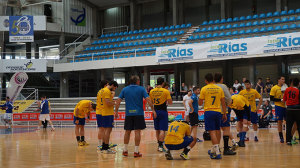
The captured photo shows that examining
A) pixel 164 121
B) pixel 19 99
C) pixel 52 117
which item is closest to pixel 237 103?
pixel 164 121

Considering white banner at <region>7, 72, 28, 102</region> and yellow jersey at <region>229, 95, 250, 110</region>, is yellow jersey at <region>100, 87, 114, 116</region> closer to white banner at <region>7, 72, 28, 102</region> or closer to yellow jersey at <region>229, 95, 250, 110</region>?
yellow jersey at <region>229, 95, 250, 110</region>

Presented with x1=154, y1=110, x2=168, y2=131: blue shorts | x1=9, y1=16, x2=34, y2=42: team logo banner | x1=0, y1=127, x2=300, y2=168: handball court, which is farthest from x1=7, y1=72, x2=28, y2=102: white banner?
x1=154, y1=110, x2=168, y2=131: blue shorts

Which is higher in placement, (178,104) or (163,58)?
(163,58)

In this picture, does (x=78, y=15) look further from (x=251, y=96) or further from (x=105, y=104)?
(x=105, y=104)

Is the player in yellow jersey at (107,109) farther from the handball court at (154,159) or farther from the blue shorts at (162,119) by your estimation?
the blue shorts at (162,119)

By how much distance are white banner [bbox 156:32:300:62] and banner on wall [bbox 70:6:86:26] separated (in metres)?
12.9

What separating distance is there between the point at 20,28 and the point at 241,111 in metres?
25.3

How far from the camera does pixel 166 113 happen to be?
10.8 m

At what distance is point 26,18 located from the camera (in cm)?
3256

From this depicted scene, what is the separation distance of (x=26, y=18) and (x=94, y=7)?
8265 mm

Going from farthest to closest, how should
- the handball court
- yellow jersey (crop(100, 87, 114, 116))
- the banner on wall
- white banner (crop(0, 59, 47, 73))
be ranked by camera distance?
the banner on wall, white banner (crop(0, 59, 47, 73)), yellow jersey (crop(100, 87, 114, 116)), the handball court

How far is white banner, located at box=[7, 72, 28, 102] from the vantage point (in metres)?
28.4

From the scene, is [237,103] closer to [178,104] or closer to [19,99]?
[178,104]

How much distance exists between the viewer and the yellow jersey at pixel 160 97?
10.7 meters
